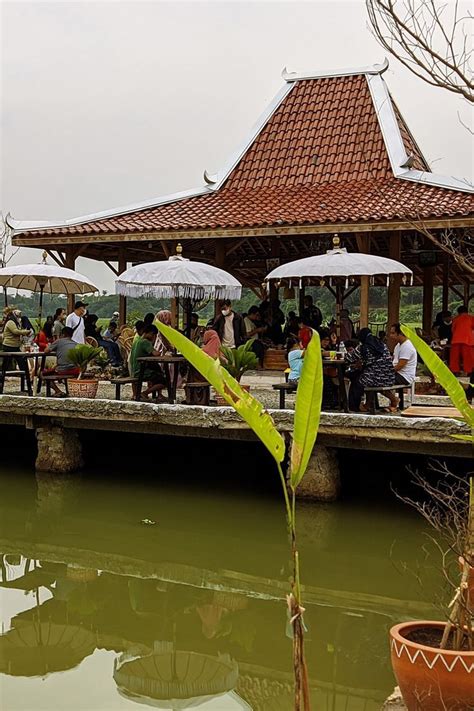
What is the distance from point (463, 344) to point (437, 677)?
8.46 m

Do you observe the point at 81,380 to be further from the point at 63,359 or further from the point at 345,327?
the point at 345,327

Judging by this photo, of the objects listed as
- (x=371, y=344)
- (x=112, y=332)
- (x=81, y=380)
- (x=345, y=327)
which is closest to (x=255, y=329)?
(x=345, y=327)

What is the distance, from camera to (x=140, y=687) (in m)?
4.71

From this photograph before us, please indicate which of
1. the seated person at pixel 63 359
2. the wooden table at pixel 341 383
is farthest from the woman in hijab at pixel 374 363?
the seated person at pixel 63 359

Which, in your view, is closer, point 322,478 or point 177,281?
point 322,478

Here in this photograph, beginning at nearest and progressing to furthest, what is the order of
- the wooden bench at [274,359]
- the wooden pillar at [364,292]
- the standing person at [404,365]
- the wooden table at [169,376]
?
the standing person at [404,365], the wooden table at [169,376], the wooden pillar at [364,292], the wooden bench at [274,359]

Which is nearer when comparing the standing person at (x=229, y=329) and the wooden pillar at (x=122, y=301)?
the standing person at (x=229, y=329)

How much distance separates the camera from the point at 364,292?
38.0 ft

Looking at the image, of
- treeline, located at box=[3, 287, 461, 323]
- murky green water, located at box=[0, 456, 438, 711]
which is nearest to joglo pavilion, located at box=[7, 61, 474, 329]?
murky green water, located at box=[0, 456, 438, 711]

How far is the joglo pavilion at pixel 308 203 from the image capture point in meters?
11.9

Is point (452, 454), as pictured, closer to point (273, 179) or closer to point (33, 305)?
point (273, 179)

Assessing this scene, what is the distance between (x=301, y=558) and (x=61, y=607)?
218cm

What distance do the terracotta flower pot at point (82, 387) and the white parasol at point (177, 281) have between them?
1.21m

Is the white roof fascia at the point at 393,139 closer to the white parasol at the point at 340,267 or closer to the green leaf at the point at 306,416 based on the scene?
the white parasol at the point at 340,267
